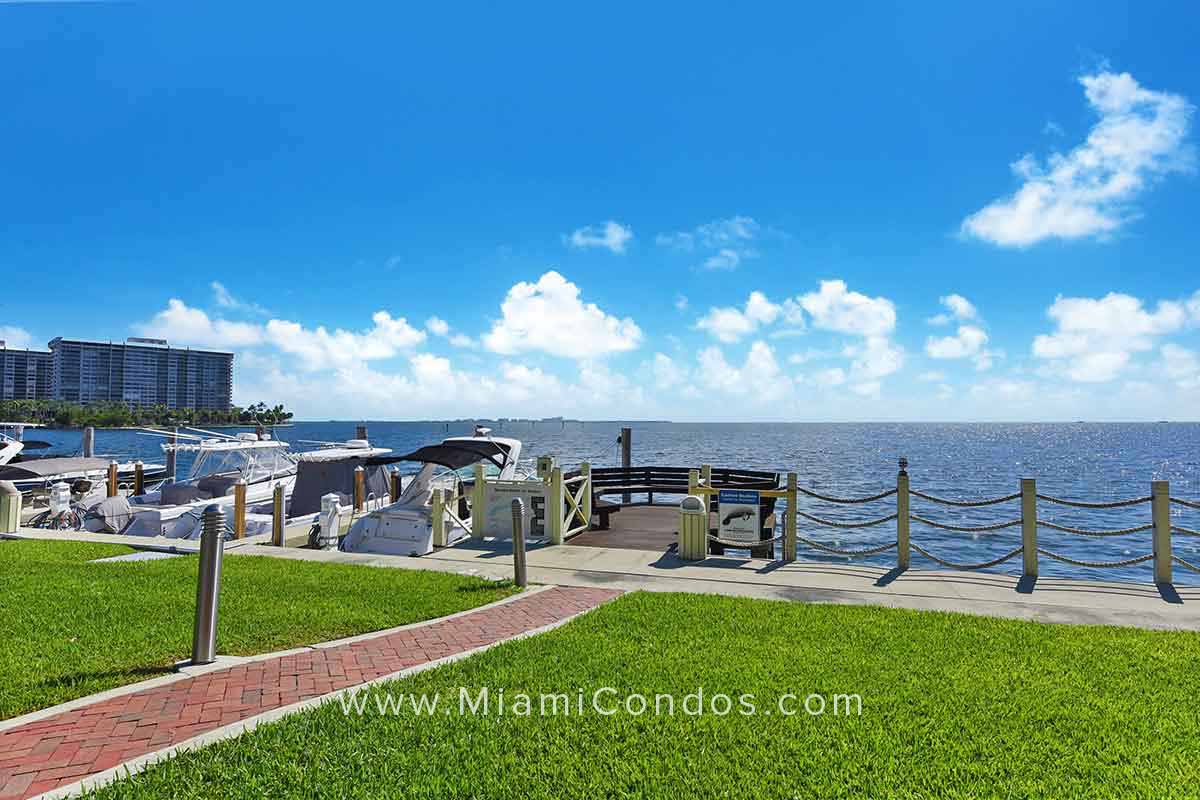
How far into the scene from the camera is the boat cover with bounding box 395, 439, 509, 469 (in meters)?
14.1

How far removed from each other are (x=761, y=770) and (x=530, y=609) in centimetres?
455

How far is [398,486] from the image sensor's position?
21531 mm

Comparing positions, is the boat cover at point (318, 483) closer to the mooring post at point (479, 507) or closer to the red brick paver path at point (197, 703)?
the mooring post at point (479, 507)

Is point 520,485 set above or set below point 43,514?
above

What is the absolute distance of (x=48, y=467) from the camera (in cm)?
2134

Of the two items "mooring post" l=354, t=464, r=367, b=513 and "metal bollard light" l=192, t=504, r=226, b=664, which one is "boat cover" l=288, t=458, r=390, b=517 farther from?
"metal bollard light" l=192, t=504, r=226, b=664

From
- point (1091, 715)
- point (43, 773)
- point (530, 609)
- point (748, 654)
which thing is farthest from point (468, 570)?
point (1091, 715)

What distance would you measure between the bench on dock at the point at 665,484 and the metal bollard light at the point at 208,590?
Answer: 874 cm

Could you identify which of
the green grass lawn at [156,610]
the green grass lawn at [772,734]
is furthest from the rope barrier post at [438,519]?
the green grass lawn at [772,734]

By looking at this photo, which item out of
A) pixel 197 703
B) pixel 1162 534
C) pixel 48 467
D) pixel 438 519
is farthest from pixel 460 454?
pixel 48 467

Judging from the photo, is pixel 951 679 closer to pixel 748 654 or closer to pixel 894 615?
pixel 748 654

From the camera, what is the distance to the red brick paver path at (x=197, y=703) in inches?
158

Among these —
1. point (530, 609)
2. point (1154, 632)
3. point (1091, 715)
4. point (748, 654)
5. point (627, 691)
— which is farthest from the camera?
point (530, 609)

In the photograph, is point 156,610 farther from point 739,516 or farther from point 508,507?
point 739,516
